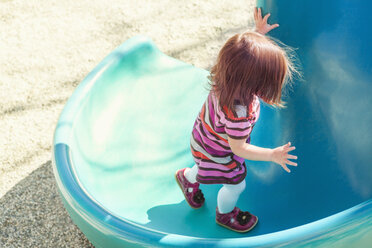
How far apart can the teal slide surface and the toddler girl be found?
168mm

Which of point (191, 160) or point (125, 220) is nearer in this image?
point (125, 220)

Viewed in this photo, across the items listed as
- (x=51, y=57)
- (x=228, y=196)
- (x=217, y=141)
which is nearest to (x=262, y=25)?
(x=217, y=141)

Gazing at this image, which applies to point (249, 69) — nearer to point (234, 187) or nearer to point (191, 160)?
point (234, 187)

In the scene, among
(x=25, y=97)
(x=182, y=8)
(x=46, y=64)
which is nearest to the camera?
(x=25, y=97)

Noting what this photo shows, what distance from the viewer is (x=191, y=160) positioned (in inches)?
77.0

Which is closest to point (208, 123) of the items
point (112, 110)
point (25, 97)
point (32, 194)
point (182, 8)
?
point (112, 110)

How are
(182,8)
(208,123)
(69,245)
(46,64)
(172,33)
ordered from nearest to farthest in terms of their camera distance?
(208,123), (69,245), (46,64), (172,33), (182,8)

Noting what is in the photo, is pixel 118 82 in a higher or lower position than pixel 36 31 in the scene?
higher

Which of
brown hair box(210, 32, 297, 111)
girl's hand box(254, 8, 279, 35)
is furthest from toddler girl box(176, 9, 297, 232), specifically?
girl's hand box(254, 8, 279, 35)

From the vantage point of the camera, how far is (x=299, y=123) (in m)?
1.81

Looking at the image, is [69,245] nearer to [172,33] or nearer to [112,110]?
[112,110]

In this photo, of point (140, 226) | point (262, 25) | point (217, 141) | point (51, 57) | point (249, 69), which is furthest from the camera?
point (51, 57)

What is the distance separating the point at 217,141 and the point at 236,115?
189 mm

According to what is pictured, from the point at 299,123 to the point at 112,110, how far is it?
784 mm
